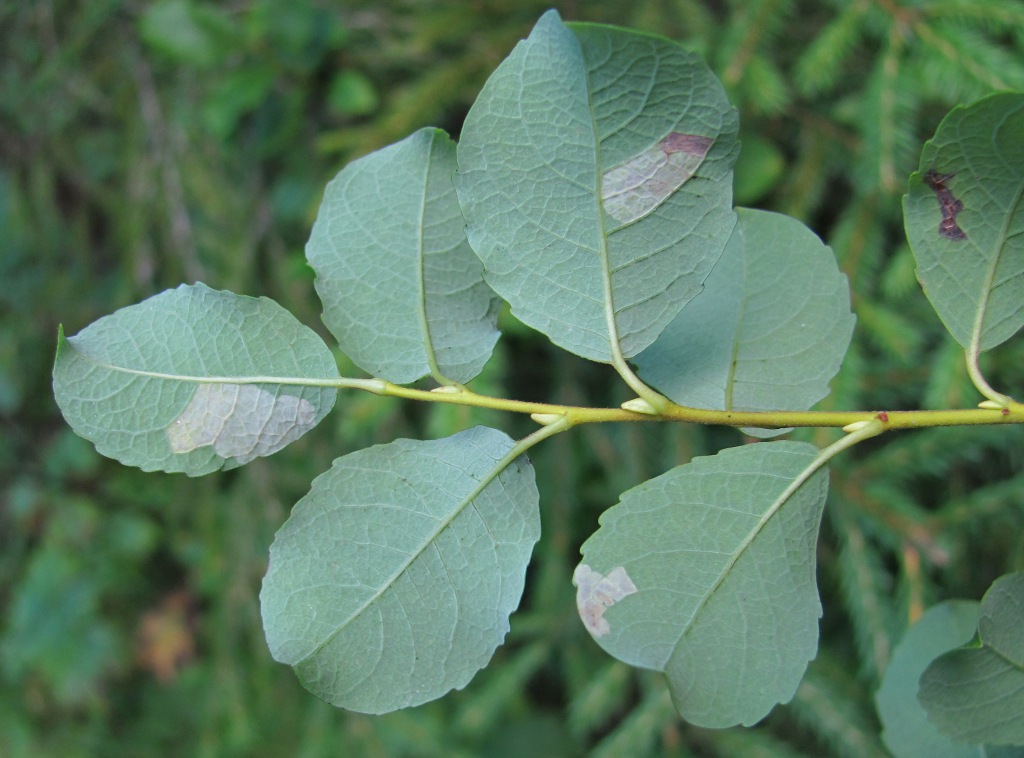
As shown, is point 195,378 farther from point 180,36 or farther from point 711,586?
point 180,36

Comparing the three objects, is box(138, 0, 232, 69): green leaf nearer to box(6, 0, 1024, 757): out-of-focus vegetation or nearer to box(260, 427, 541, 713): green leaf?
box(6, 0, 1024, 757): out-of-focus vegetation

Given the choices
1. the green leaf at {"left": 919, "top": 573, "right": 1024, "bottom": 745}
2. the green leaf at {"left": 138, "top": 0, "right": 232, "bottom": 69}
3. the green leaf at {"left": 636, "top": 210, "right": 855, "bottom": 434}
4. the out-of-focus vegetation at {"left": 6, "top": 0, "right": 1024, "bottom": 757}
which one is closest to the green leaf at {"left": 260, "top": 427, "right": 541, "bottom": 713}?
the green leaf at {"left": 636, "top": 210, "right": 855, "bottom": 434}

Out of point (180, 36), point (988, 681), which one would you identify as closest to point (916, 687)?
point (988, 681)

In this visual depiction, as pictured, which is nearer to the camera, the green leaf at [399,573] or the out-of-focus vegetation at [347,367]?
the green leaf at [399,573]

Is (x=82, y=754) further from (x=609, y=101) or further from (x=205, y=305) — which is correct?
(x=609, y=101)

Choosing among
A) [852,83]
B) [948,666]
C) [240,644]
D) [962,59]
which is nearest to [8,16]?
[240,644]

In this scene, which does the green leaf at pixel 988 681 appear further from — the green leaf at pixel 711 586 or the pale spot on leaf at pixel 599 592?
the pale spot on leaf at pixel 599 592

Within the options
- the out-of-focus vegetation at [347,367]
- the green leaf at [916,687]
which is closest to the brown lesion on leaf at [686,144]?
the green leaf at [916,687]
